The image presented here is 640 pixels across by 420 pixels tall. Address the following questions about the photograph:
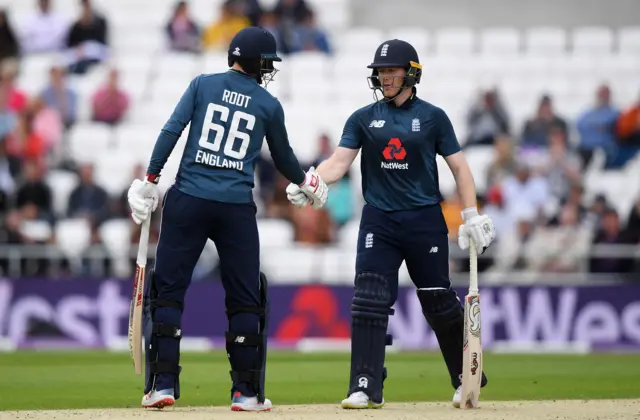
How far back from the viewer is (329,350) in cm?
1542

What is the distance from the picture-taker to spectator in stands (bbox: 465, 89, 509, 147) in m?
17.7

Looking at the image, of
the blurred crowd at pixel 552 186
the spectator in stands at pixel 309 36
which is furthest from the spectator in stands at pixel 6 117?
the blurred crowd at pixel 552 186

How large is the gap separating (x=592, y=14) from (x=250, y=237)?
46.0ft

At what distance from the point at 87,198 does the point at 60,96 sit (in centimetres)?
220

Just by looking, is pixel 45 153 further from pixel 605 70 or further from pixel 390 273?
pixel 390 273

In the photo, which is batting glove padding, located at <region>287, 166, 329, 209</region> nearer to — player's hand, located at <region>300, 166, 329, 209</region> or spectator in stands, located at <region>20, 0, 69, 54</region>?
player's hand, located at <region>300, 166, 329, 209</region>

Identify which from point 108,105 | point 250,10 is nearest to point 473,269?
point 108,105

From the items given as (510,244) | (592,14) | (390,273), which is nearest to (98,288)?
(510,244)

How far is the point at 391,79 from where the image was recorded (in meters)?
8.39

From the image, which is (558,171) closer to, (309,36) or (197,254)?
(309,36)

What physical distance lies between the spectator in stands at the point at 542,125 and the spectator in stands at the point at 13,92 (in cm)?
654

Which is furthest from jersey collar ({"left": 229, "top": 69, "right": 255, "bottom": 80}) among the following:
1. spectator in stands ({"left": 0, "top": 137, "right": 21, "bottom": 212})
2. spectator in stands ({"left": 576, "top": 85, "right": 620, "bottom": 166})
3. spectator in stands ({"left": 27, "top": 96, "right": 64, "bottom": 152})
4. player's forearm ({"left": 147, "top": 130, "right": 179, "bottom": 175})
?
spectator in stands ({"left": 576, "top": 85, "right": 620, "bottom": 166})

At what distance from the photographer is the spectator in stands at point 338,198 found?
54.3 feet

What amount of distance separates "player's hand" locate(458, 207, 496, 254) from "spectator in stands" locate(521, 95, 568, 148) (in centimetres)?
935
